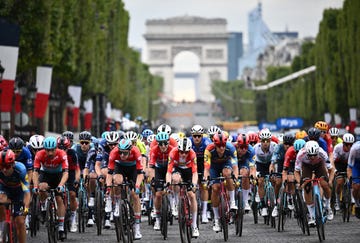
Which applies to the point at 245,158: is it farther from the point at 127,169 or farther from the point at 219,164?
the point at 127,169

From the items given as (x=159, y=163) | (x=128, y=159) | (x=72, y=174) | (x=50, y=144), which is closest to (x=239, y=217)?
(x=159, y=163)

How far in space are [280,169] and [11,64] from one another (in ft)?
44.4

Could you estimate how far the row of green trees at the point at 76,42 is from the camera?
126 feet

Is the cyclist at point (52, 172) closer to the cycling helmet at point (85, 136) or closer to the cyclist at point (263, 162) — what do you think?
the cycling helmet at point (85, 136)

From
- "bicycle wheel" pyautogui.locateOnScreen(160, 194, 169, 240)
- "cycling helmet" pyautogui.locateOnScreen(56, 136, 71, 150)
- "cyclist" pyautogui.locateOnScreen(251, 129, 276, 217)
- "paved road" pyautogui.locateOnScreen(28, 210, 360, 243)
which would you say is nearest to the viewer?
"bicycle wheel" pyautogui.locateOnScreen(160, 194, 169, 240)

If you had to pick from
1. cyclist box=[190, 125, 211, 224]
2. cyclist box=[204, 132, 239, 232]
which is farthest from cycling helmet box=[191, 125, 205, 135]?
cyclist box=[204, 132, 239, 232]

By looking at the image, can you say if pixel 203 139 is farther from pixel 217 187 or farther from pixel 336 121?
pixel 336 121

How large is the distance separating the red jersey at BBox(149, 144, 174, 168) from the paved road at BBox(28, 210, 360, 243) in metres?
1.21

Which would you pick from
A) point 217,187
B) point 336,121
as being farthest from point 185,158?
point 336,121

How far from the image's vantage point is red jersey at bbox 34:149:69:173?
17406mm

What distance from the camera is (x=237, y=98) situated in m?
163

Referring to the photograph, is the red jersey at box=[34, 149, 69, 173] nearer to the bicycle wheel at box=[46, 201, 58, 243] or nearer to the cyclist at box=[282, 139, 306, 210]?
the bicycle wheel at box=[46, 201, 58, 243]

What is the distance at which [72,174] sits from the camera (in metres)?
19.0

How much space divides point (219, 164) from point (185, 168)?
99 centimetres
